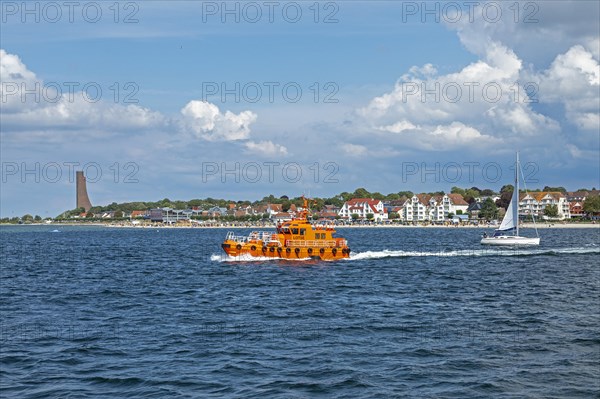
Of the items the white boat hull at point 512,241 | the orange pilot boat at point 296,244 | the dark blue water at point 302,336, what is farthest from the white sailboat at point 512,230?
the dark blue water at point 302,336

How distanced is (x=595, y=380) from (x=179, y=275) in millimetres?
45044

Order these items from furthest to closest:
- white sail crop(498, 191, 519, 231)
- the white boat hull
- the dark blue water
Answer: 1. white sail crop(498, 191, 519, 231)
2. the white boat hull
3. the dark blue water

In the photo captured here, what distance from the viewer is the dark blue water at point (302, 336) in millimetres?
23203

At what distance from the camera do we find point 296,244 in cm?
7331

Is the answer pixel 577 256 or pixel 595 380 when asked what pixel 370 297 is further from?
pixel 577 256

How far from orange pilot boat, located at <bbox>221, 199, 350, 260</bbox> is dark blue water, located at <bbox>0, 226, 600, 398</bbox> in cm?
1319

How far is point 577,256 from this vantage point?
86.2 metres

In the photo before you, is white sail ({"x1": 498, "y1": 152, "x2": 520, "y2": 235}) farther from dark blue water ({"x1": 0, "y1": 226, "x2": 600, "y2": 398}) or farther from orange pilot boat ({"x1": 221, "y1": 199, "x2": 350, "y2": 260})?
dark blue water ({"x1": 0, "y1": 226, "x2": 600, "y2": 398})

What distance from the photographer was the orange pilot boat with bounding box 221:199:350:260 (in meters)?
73.4

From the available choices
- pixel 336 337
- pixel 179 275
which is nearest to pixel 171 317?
pixel 336 337

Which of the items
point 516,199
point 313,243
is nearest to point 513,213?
point 516,199

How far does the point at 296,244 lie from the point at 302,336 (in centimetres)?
4193

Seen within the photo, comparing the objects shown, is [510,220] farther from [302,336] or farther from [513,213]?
[302,336]

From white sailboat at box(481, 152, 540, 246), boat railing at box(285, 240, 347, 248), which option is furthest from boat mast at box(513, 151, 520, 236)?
boat railing at box(285, 240, 347, 248)
